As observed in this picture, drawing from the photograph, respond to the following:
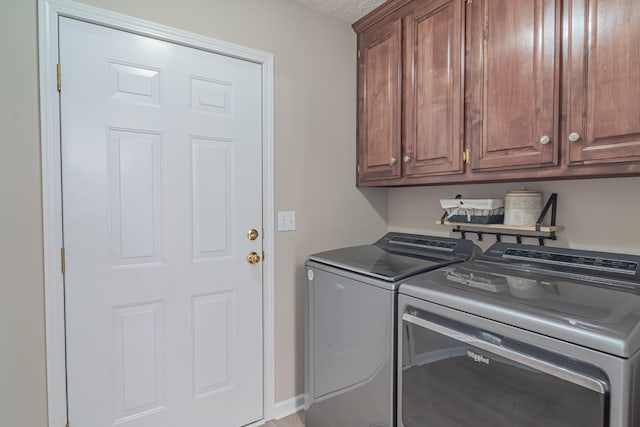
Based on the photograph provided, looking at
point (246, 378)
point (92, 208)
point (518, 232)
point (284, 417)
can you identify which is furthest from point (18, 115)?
point (518, 232)

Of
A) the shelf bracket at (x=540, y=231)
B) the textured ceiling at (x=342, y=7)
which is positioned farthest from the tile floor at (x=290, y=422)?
the textured ceiling at (x=342, y=7)

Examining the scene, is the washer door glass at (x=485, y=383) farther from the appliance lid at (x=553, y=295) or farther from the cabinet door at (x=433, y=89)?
the cabinet door at (x=433, y=89)

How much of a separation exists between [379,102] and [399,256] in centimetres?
94

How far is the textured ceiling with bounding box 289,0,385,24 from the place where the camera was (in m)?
1.93

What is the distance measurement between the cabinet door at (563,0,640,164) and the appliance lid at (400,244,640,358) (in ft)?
1.53

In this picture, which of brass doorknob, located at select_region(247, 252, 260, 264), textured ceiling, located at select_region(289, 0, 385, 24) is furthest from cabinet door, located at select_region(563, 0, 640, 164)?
brass doorknob, located at select_region(247, 252, 260, 264)

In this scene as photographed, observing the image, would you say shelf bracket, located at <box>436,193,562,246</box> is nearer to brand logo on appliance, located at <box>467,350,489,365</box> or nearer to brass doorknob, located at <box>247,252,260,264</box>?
brand logo on appliance, located at <box>467,350,489,365</box>

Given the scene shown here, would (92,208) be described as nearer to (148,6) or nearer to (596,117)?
(148,6)

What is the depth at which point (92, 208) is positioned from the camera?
1.45 meters

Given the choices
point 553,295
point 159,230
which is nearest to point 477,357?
point 553,295

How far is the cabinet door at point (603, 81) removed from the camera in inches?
42.8

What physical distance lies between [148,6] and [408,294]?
173 centimetres

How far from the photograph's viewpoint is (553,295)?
1120mm

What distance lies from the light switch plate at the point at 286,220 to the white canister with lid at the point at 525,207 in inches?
45.6
